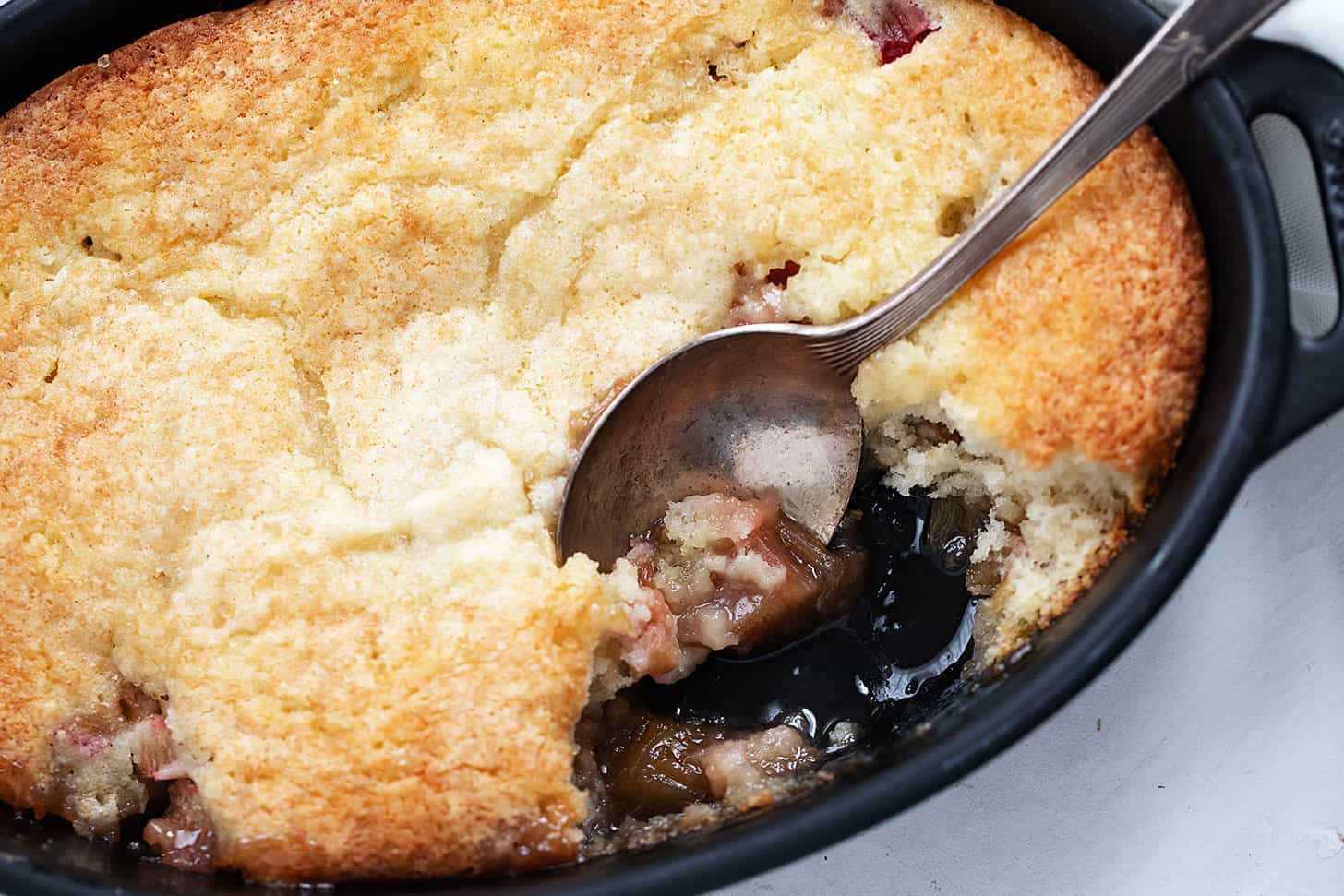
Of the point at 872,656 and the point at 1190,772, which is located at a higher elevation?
the point at 872,656

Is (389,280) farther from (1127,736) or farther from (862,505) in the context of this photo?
(1127,736)

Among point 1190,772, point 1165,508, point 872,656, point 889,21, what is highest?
point 889,21

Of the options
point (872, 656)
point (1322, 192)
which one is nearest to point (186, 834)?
point (872, 656)

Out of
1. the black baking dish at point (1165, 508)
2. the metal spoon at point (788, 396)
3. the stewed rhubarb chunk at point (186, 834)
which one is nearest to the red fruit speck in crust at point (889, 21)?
the black baking dish at point (1165, 508)

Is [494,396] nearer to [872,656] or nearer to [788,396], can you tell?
[788,396]

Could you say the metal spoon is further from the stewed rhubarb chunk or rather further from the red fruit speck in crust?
the stewed rhubarb chunk

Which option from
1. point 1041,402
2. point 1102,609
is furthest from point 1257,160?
point 1102,609

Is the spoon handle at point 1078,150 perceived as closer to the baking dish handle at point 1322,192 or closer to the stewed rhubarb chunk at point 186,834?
the baking dish handle at point 1322,192

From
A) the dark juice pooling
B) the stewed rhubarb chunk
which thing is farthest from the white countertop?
the stewed rhubarb chunk
